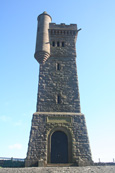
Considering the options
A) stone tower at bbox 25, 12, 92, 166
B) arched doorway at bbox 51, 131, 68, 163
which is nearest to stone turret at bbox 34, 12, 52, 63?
stone tower at bbox 25, 12, 92, 166

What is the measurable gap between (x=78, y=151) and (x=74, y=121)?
2.77 meters

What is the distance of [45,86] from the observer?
18.7 meters

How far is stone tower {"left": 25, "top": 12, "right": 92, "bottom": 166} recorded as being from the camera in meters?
15.4

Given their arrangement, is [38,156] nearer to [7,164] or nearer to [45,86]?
[7,164]

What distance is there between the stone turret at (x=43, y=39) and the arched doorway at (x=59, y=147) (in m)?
8.44

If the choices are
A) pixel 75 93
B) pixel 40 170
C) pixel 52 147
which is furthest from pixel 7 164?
pixel 75 93

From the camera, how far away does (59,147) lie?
52.4ft

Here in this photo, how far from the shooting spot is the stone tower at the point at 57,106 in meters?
15.4

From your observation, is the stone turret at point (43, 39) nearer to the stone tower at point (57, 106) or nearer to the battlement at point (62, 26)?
the stone tower at point (57, 106)

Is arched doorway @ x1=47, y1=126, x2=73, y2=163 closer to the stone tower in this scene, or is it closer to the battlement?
the stone tower

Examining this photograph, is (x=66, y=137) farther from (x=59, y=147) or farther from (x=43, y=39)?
(x=43, y=39)

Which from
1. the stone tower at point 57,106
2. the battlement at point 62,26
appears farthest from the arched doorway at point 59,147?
the battlement at point 62,26

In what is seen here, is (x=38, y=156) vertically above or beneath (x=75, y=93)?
beneath

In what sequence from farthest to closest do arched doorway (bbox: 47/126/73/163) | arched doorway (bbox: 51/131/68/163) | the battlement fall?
the battlement, arched doorway (bbox: 51/131/68/163), arched doorway (bbox: 47/126/73/163)
